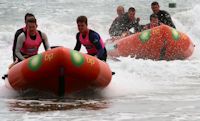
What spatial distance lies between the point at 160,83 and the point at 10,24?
11115mm

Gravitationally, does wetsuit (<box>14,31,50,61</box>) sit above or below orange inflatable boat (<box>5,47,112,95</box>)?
above

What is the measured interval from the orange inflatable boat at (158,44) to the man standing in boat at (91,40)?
3.47m

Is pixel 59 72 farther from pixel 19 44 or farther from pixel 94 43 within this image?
pixel 94 43

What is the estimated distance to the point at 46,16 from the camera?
21.4m

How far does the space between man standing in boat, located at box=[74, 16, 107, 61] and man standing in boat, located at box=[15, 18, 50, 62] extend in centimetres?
54

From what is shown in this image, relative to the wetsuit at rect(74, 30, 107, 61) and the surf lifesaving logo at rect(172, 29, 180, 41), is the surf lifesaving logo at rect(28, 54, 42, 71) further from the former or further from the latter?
the surf lifesaving logo at rect(172, 29, 180, 41)

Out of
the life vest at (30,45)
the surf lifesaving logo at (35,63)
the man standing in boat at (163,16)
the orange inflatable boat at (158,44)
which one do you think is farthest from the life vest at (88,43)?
the man standing in boat at (163,16)

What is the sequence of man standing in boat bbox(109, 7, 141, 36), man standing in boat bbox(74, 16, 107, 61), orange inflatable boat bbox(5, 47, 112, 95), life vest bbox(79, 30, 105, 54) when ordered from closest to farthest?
orange inflatable boat bbox(5, 47, 112, 95) → man standing in boat bbox(74, 16, 107, 61) → life vest bbox(79, 30, 105, 54) → man standing in boat bbox(109, 7, 141, 36)

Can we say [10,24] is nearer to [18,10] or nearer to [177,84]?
[18,10]

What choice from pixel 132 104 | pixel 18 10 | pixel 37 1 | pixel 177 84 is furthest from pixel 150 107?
pixel 37 1

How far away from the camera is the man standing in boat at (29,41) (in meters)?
7.63

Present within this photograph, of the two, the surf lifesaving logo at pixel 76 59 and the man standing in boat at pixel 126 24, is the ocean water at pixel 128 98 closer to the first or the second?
the surf lifesaving logo at pixel 76 59

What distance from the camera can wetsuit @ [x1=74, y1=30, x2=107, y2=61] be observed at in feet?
26.2

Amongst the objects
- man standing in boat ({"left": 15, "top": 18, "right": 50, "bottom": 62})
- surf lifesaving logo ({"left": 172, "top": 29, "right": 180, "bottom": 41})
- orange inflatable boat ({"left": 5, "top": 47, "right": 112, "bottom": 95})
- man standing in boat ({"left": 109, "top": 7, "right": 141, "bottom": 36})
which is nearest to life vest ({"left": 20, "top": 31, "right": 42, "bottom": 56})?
man standing in boat ({"left": 15, "top": 18, "right": 50, "bottom": 62})
